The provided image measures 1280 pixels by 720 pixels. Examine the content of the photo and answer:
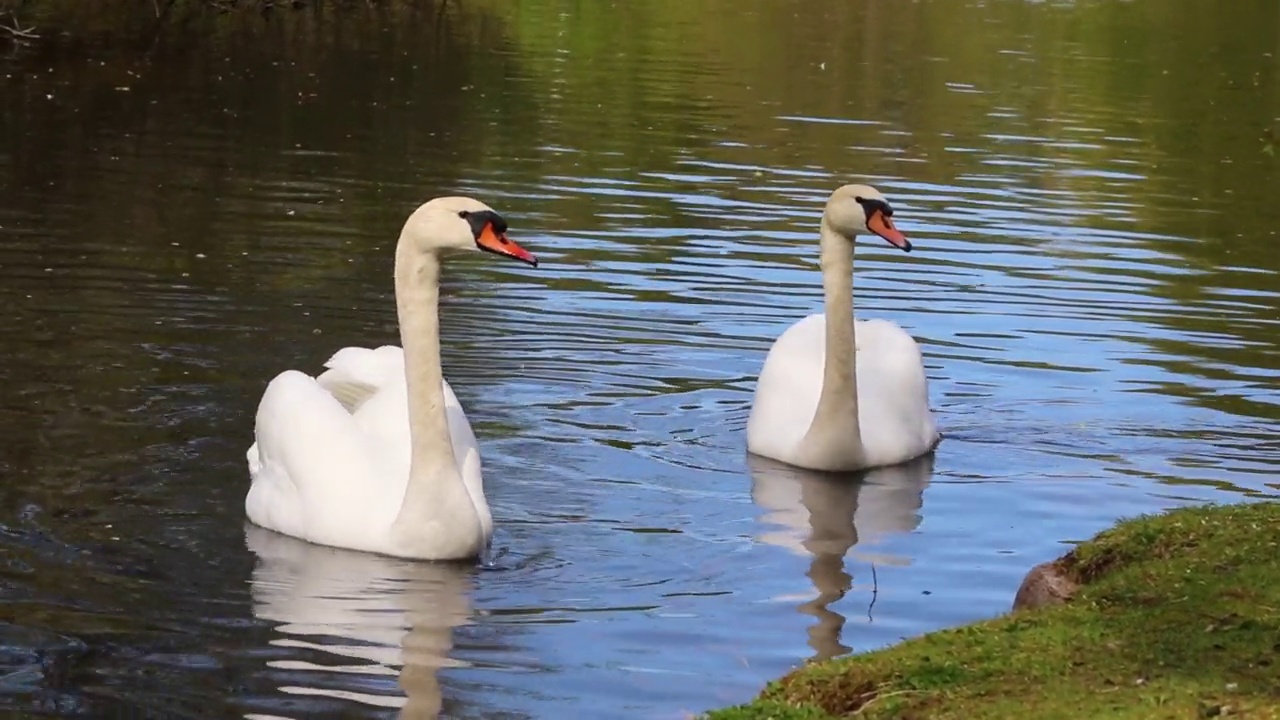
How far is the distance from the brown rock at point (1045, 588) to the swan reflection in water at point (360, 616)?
81.0 inches

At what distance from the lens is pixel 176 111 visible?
24859 mm

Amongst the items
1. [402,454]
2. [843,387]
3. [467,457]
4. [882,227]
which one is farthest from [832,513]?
[402,454]

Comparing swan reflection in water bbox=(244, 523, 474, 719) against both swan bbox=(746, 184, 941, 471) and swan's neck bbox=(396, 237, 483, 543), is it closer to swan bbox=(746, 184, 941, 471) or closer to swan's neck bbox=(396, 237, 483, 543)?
swan's neck bbox=(396, 237, 483, 543)

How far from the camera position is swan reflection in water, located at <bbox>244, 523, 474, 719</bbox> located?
7109 mm

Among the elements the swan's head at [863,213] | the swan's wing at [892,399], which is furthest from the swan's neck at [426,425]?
the swan's wing at [892,399]

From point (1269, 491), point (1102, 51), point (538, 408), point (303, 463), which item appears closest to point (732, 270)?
point (538, 408)

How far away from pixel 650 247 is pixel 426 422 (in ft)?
28.3

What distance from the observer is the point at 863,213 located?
436 inches

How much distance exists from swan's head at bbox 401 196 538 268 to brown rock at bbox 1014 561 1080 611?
7.74 ft

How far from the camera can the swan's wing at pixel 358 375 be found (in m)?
10.0

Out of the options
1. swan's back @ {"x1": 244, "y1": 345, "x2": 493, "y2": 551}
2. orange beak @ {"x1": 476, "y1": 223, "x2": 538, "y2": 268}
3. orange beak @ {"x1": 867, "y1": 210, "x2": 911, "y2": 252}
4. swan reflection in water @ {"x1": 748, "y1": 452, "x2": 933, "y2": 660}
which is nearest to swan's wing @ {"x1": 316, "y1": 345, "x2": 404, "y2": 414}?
swan's back @ {"x1": 244, "y1": 345, "x2": 493, "y2": 551}

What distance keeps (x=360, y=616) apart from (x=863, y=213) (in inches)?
165

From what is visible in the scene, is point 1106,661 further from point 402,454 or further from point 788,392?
point 788,392

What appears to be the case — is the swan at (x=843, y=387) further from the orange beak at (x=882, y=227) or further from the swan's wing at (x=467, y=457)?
the swan's wing at (x=467, y=457)
